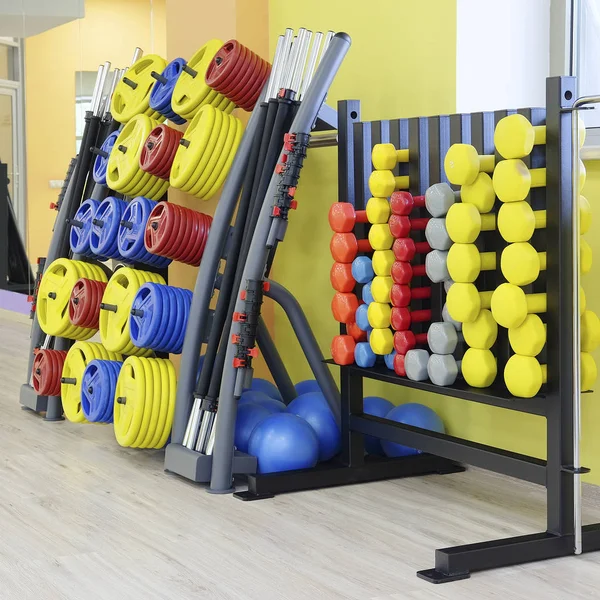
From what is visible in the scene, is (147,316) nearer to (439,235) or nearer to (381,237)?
(381,237)

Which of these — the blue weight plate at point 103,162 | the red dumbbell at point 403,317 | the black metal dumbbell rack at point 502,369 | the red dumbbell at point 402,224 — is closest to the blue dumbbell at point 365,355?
the black metal dumbbell rack at point 502,369

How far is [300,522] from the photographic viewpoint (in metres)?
2.51

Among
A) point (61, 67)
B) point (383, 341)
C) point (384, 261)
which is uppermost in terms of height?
point (61, 67)

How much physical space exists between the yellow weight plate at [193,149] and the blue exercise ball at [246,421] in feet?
2.47

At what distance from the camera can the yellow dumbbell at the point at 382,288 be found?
8.74 ft

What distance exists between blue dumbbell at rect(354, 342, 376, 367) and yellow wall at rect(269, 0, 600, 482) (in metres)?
0.42

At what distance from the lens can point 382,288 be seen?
105 inches

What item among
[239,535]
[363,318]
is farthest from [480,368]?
[239,535]

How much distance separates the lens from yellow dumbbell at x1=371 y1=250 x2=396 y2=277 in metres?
2.66

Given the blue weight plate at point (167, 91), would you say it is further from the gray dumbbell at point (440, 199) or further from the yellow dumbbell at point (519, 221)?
the yellow dumbbell at point (519, 221)

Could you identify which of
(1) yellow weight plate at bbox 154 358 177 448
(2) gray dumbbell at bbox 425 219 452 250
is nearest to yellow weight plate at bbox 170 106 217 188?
(1) yellow weight plate at bbox 154 358 177 448

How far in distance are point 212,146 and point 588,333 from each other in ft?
4.37

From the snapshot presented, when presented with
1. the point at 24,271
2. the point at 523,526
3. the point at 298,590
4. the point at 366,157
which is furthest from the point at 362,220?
the point at 24,271

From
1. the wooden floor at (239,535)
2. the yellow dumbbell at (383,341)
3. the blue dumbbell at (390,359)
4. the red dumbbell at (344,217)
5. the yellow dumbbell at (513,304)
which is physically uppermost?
the red dumbbell at (344,217)
